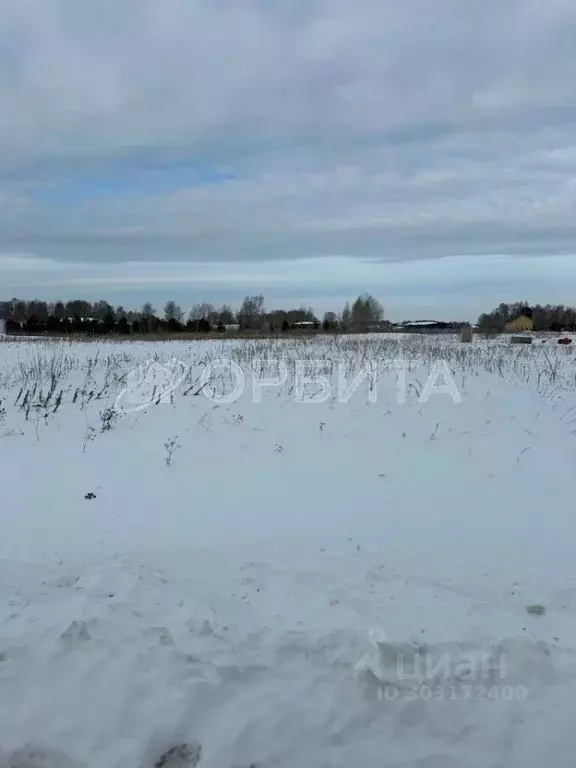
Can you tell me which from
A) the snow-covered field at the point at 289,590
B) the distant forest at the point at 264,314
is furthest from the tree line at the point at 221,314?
the snow-covered field at the point at 289,590

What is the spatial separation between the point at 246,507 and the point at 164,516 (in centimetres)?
70

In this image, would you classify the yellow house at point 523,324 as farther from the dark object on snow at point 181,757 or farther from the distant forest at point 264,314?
the dark object on snow at point 181,757

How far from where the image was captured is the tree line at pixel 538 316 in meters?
66.4

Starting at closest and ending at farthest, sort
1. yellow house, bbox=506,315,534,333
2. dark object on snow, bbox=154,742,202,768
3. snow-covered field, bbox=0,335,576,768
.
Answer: dark object on snow, bbox=154,742,202,768 → snow-covered field, bbox=0,335,576,768 → yellow house, bbox=506,315,534,333

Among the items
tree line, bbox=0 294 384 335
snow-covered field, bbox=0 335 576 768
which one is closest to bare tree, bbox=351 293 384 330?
tree line, bbox=0 294 384 335

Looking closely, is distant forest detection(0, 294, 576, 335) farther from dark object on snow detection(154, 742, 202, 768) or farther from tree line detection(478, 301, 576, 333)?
dark object on snow detection(154, 742, 202, 768)

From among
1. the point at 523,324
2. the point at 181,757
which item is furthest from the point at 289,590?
the point at 523,324

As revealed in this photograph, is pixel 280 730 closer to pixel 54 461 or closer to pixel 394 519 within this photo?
pixel 394 519

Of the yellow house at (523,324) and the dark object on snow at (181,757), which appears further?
the yellow house at (523,324)

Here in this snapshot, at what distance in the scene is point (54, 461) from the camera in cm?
555

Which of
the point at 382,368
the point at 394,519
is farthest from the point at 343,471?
the point at 382,368

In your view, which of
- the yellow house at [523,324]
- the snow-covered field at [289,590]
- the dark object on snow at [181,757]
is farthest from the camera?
the yellow house at [523,324]

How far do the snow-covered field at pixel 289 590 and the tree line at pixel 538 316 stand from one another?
60860 millimetres

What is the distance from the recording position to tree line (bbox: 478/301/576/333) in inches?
2615
